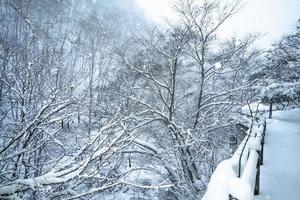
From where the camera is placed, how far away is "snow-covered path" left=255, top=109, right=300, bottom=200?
4.95 m

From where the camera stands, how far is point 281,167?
6.54m

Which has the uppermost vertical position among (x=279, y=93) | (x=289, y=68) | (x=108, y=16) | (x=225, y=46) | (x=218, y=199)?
(x=108, y=16)

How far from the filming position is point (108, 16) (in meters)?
65.8

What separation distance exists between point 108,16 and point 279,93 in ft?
180

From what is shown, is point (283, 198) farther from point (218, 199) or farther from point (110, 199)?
point (110, 199)

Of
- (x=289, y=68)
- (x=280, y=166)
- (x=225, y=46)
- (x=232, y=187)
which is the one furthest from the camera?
(x=225, y=46)

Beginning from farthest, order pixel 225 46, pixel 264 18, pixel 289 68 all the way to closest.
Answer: pixel 264 18 → pixel 225 46 → pixel 289 68

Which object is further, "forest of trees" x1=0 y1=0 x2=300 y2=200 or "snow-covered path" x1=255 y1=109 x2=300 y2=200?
"forest of trees" x1=0 y1=0 x2=300 y2=200

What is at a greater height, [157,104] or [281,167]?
[157,104]

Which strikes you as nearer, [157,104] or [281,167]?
[281,167]

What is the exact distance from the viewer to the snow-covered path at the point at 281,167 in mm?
4951

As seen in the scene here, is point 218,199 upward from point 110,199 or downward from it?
upward

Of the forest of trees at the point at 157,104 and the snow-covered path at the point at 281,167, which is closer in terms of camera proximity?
the snow-covered path at the point at 281,167

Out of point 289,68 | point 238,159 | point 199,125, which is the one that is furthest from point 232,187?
point 289,68
